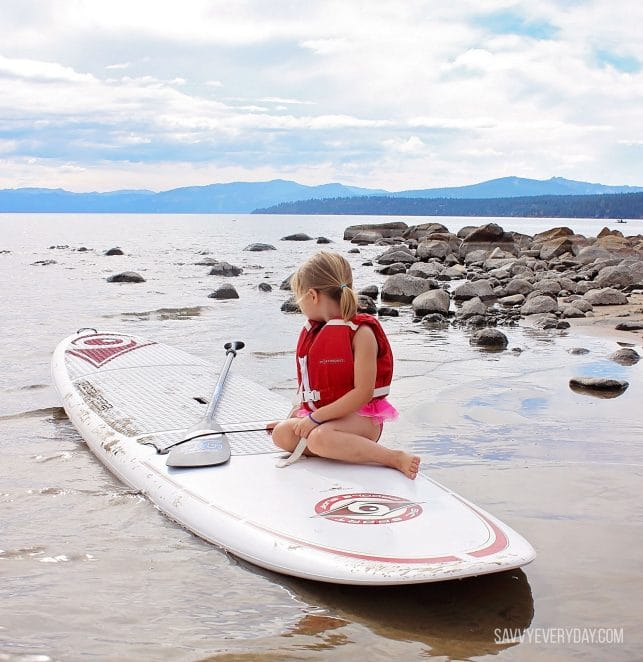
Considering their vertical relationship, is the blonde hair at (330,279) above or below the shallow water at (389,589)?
above

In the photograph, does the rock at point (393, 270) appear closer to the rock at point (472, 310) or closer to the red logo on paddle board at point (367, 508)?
the rock at point (472, 310)

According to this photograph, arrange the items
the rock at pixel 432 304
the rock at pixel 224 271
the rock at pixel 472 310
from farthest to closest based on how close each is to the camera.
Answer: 1. the rock at pixel 224 271
2. the rock at pixel 432 304
3. the rock at pixel 472 310

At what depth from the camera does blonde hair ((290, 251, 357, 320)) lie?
386 cm

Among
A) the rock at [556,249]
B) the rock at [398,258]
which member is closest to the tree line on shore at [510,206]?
the rock at [556,249]

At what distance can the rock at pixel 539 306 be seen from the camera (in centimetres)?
1196

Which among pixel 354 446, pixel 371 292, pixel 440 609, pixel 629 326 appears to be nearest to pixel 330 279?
pixel 354 446

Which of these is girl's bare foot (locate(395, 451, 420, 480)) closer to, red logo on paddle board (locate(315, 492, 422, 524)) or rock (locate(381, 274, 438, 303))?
red logo on paddle board (locate(315, 492, 422, 524))

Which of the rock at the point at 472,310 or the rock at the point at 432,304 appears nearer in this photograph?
the rock at the point at 472,310

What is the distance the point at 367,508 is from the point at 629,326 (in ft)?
25.0

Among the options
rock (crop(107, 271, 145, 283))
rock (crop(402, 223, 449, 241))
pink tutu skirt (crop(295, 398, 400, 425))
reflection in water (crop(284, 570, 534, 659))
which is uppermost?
rock (crop(402, 223, 449, 241))

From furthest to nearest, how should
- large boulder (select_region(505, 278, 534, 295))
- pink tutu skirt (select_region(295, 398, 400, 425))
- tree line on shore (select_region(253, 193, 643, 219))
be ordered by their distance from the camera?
tree line on shore (select_region(253, 193, 643, 219)) < large boulder (select_region(505, 278, 534, 295)) < pink tutu skirt (select_region(295, 398, 400, 425))

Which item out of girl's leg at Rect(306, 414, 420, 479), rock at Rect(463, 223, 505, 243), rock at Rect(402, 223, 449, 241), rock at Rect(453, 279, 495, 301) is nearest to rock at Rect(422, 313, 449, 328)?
rock at Rect(453, 279, 495, 301)

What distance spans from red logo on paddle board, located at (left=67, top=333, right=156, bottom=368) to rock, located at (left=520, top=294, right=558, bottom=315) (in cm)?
669

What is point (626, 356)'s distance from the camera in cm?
796
